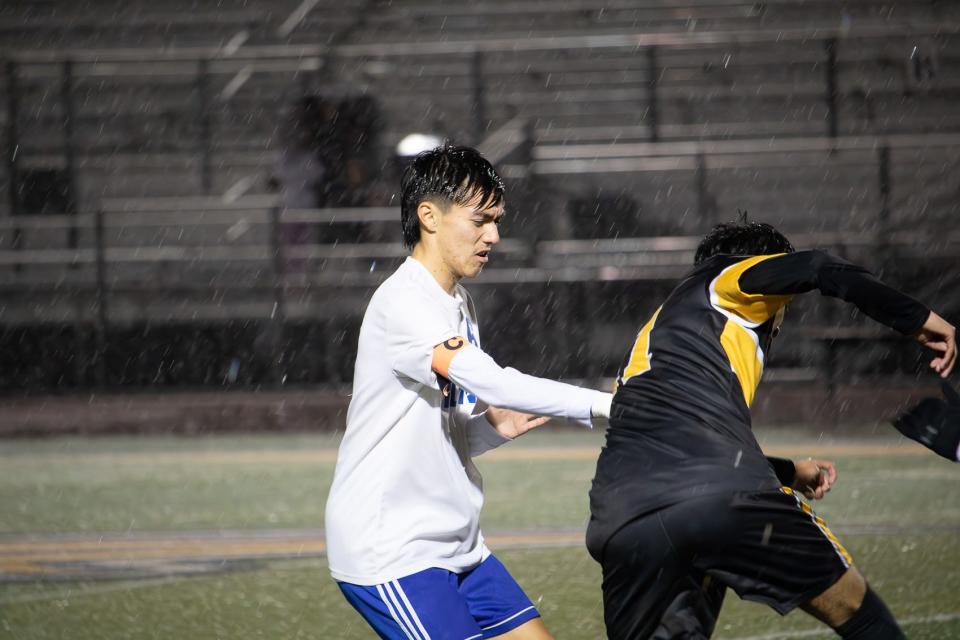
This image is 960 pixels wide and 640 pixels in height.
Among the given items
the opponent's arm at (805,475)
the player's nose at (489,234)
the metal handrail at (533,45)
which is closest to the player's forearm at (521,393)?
the player's nose at (489,234)

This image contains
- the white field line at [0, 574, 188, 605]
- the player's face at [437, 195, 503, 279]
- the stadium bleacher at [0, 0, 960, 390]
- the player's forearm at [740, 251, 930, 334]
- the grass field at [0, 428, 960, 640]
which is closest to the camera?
the player's forearm at [740, 251, 930, 334]

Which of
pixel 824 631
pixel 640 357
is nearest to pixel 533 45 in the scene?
pixel 824 631

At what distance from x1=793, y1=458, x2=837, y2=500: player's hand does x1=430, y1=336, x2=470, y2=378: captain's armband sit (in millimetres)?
944

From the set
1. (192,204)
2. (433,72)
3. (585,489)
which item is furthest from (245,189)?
(585,489)

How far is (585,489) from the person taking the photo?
9.55m

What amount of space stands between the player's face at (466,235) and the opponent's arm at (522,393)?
0.31 meters

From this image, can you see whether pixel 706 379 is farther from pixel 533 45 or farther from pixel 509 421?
pixel 533 45

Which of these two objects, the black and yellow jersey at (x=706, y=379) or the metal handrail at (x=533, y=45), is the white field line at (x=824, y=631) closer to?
the black and yellow jersey at (x=706, y=379)

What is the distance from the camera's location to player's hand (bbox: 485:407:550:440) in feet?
11.1

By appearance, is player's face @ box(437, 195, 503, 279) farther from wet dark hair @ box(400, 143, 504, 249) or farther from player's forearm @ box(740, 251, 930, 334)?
player's forearm @ box(740, 251, 930, 334)

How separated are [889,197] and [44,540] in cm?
956

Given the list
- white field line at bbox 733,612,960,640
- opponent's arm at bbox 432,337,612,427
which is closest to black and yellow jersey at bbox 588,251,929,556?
opponent's arm at bbox 432,337,612,427

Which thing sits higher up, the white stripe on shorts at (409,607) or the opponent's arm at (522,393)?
the opponent's arm at (522,393)

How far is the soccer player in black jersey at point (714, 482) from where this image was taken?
3.03 meters
